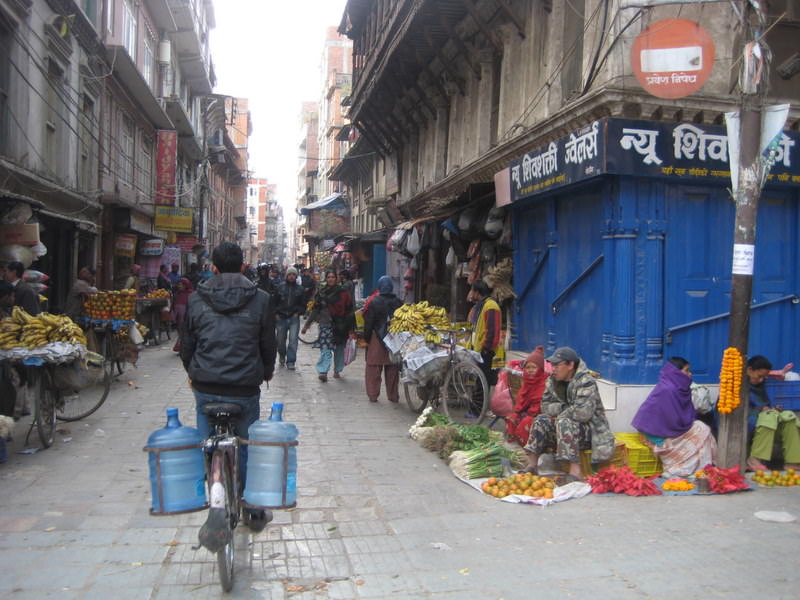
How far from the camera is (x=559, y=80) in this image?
1006 centimetres

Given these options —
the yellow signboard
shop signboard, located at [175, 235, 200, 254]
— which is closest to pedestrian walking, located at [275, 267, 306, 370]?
the yellow signboard

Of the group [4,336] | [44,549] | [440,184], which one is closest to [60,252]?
[440,184]

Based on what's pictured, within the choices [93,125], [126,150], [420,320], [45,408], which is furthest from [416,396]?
[126,150]

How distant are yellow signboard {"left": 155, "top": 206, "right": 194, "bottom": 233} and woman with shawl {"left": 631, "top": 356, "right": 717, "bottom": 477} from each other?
20224 mm

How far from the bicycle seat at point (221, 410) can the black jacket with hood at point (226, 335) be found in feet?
0.50

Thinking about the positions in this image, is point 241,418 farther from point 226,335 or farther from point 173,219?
point 173,219

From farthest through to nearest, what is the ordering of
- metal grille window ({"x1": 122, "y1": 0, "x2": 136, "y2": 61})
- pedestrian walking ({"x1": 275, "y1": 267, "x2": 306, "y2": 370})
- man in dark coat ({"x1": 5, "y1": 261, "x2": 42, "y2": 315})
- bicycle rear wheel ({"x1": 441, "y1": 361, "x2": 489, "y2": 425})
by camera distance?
metal grille window ({"x1": 122, "y1": 0, "x2": 136, "y2": 61}), pedestrian walking ({"x1": 275, "y1": 267, "x2": 306, "y2": 370}), bicycle rear wheel ({"x1": 441, "y1": 361, "x2": 489, "y2": 425}), man in dark coat ({"x1": 5, "y1": 261, "x2": 42, "y2": 315})

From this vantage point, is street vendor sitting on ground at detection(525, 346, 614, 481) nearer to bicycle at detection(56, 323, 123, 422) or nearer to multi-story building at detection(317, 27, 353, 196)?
bicycle at detection(56, 323, 123, 422)

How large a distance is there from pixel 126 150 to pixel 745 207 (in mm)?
20391

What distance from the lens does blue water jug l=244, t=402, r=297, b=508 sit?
3961mm

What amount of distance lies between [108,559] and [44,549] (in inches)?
19.4

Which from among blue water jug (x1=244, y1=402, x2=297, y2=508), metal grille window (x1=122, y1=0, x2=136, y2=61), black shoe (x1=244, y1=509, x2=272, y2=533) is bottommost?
black shoe (x1=244, y1=509, x2=272, y2=533)

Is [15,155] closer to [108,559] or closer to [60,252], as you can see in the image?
A: [60,252]

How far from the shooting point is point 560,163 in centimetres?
853
